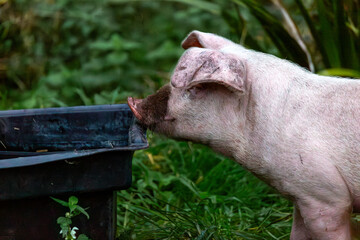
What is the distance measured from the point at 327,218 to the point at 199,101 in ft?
2.39

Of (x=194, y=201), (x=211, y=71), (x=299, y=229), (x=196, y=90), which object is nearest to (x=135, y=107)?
(x=196, y=90)

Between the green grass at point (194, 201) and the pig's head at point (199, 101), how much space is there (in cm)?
53

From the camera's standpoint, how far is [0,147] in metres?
3.08

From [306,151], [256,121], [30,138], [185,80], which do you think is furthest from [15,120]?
[306,151]

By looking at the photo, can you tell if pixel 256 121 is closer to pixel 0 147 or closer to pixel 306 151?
pixel 306 151

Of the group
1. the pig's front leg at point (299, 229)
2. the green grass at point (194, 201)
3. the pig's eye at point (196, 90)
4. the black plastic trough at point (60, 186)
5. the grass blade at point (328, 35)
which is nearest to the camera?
the black plastic trough at point (60, 186)

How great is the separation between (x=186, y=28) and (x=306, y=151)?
409 cm

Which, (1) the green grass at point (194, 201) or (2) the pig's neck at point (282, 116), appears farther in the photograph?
(1) the green grass at point (194, 201)

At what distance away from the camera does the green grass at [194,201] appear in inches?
123

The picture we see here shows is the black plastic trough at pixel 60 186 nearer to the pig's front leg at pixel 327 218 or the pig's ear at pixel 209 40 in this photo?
the pig's ear at pixel 209 40

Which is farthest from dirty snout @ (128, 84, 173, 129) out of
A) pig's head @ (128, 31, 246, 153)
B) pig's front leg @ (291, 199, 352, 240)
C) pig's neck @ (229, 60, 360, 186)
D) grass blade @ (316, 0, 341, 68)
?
grass blade @ (316, 0, 341, 68)

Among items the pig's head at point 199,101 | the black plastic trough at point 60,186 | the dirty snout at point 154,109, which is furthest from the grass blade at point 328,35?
the black plastic trough at point 60,186

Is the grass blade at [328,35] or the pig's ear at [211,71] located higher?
the pig's ear at [211,71]

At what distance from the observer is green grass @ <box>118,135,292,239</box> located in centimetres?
312
